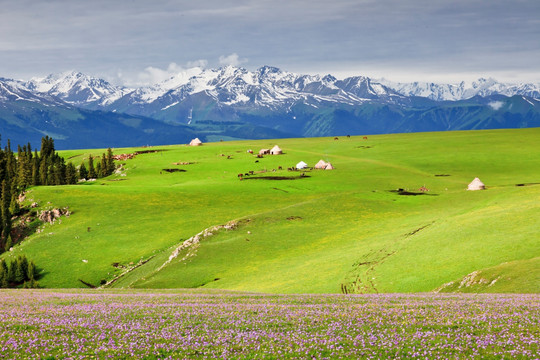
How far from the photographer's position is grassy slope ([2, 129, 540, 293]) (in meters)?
50.7

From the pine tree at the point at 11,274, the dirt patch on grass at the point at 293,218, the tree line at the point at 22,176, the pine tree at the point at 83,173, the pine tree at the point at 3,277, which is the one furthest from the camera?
the pine tree at the point at 83,173

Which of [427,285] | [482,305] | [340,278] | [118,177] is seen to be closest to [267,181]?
[118,177]

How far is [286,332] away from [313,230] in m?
60.1

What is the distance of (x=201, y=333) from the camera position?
843 inches

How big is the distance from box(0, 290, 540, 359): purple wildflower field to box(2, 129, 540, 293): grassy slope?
18.6 meters

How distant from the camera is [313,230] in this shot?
80875mm

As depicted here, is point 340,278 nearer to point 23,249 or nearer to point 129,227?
point 129,227

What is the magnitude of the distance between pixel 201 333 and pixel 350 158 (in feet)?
534

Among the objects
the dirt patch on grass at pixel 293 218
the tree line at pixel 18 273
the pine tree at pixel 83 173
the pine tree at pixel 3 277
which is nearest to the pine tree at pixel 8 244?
the tree line at pixel 18 273

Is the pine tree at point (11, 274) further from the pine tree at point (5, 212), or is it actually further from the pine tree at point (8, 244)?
the pine tree at point (5, 212)

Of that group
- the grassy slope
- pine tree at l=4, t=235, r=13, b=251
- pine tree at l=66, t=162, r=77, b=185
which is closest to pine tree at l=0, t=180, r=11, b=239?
pine tree at l=4, t=235, r=13, b=251

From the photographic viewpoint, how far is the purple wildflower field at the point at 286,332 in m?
17.8

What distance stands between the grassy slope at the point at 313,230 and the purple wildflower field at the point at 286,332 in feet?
60.9

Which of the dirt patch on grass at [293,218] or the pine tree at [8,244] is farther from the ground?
the dirt patch on grass at [293,218]
